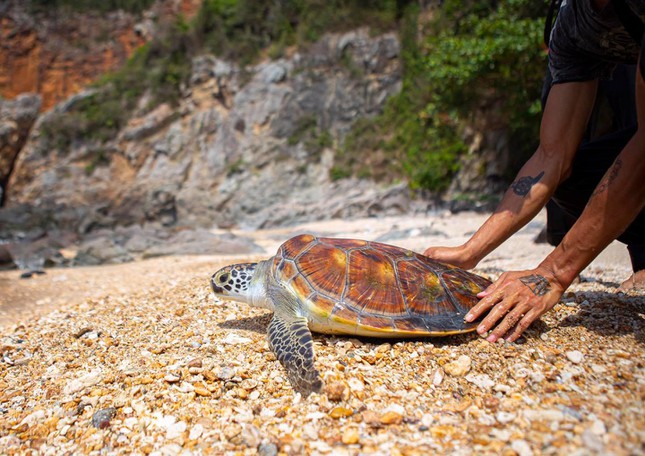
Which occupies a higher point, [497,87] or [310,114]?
[497,87]

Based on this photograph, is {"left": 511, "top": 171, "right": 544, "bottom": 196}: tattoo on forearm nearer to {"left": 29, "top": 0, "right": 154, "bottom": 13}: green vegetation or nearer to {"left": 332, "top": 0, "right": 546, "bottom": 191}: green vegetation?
{"left": 332, "top": 0, "right": 546, "bottom": 191}: green vegetation

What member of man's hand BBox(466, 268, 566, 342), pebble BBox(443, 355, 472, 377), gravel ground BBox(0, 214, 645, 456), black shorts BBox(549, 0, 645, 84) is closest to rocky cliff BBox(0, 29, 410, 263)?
black shorts BBox(549, 0, 645, 84)

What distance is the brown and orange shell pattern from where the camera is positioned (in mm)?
1946

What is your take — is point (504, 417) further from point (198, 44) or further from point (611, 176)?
point (198, 44)

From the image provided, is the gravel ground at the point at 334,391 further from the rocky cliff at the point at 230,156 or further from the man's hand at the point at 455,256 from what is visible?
the rocky cliff at the point at 230,156

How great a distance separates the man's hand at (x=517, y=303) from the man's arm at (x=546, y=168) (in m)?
0.36

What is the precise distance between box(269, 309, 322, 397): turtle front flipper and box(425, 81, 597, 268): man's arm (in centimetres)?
106

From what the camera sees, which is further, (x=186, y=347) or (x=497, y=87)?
(x=497, y=87)

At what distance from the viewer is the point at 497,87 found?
941 cm

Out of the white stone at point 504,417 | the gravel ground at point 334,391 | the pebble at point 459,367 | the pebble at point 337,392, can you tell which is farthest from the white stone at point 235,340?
the white stone at point 504,417

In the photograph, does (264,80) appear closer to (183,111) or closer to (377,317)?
(183,111)

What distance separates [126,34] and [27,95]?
6.53 metres

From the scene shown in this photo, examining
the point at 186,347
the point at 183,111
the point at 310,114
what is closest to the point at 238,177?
the point at 310,114

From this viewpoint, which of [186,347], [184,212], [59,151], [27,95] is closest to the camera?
[186,347]
